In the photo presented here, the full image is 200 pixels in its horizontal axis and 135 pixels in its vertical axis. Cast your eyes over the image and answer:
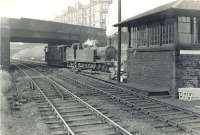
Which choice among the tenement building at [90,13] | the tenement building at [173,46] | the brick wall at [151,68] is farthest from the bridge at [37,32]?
the tenement building at [90,13]

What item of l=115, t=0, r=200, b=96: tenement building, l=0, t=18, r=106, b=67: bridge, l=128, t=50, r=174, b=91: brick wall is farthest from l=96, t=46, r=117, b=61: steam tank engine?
A: l=0, t=18, r=106, b=67: bridge

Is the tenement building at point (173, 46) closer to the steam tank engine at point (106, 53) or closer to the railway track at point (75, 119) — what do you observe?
the railway track at point (75, 119)

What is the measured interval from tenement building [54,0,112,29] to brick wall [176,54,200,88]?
242 ft

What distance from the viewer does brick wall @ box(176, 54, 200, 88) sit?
46.4 ft

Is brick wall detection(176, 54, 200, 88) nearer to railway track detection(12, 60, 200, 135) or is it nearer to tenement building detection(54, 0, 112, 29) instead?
railway track detection(12, 60, 200, 135)

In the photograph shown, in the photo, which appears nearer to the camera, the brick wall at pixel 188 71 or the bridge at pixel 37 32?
the brick wall at pixel 188 71

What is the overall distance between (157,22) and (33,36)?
34736 mm

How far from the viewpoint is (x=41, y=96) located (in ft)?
47.1

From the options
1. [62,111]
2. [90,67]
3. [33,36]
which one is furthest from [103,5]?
[62,111]

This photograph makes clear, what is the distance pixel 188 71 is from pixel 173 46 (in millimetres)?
1488

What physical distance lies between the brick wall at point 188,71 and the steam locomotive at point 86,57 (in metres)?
13.2

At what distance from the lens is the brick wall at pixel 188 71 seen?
14133 mm

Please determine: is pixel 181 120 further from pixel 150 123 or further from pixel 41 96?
pixel 41 96

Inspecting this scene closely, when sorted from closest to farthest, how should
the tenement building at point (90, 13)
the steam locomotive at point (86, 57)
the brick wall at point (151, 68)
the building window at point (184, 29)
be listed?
the building window at point (184, 29)
the brick wall at point (151, 68)
the steam locomotive at point (86, 57)
the tenement building at point (90, 13)
